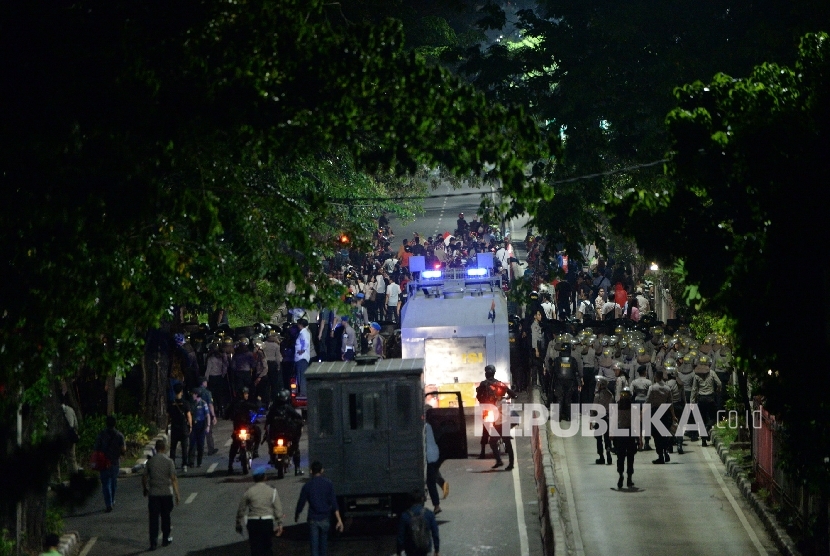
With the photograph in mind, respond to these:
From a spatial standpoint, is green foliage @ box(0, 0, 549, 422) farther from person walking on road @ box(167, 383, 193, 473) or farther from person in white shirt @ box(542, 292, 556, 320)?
person in white shirt @ box(542, 292, 556, 320)

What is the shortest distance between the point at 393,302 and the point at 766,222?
89.6ft

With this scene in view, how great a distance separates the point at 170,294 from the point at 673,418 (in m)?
11.0

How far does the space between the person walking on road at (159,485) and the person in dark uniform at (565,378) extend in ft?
34.2

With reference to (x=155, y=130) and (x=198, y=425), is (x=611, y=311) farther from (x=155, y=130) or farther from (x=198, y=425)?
(x=155, y=130)

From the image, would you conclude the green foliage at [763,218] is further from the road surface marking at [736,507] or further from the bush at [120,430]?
the bush at [120,430]

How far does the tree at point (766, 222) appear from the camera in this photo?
11.4 m

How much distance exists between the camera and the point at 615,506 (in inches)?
762

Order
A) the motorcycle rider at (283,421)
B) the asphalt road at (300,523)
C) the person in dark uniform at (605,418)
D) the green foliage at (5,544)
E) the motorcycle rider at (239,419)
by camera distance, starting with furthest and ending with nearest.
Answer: the person in dark uniform at (605,418) < the motorcycle rider at (239,419) < the motorcycle rider at (283,421) < the asphalt road at (300,523) < the green foliage at (5,544)

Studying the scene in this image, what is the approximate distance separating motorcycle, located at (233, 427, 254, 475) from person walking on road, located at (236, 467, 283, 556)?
21.3 feet

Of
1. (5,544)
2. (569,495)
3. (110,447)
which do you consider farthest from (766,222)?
(110,447)

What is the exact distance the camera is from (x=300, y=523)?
60.2ft

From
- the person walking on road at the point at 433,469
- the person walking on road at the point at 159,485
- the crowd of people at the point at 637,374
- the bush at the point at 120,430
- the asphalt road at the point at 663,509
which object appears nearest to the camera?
the person walking on road at the point at 159,485

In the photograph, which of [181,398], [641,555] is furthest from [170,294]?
[181,398]

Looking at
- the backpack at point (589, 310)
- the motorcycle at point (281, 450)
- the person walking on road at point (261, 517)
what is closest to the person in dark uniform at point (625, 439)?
the motorcycle at point (281, 450)
